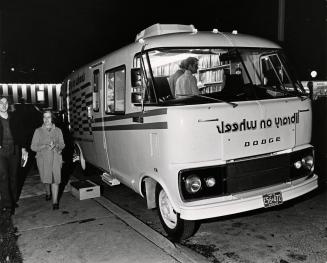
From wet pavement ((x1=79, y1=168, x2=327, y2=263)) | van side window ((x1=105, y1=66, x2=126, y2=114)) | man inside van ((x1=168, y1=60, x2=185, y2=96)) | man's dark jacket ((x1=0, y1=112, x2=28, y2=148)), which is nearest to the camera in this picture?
wet pavement ((x1=79, y1=168, x2=327, y2=263))

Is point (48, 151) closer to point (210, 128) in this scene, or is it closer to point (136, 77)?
point (136, 77)

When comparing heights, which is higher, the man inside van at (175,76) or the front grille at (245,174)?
the man inside van at (175,76)

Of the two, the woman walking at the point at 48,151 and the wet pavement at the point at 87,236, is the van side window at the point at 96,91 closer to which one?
the woman walking at the point at 48,151

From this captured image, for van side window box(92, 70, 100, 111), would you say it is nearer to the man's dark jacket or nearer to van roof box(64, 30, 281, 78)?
the man's dark jacket

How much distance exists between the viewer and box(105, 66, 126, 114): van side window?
5.73 m

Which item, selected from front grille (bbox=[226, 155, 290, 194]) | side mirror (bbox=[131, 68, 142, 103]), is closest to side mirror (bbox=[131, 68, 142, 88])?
side mirror (bbox=[131, 68, 142, 103])

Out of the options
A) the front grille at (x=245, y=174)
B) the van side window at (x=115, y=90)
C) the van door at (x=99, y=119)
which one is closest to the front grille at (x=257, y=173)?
the front grille at (x=245, y=174)

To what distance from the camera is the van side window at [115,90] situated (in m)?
5.73

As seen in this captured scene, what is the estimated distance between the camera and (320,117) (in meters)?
14.6

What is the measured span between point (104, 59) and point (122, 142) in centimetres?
173

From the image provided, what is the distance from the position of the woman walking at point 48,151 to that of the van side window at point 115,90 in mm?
1009

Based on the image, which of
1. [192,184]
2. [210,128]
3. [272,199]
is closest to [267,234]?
[272,199]

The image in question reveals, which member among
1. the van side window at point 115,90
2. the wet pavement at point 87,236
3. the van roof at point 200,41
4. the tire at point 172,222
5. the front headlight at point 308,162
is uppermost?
the van roof at point 200,41

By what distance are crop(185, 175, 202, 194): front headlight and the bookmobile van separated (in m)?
0.01
